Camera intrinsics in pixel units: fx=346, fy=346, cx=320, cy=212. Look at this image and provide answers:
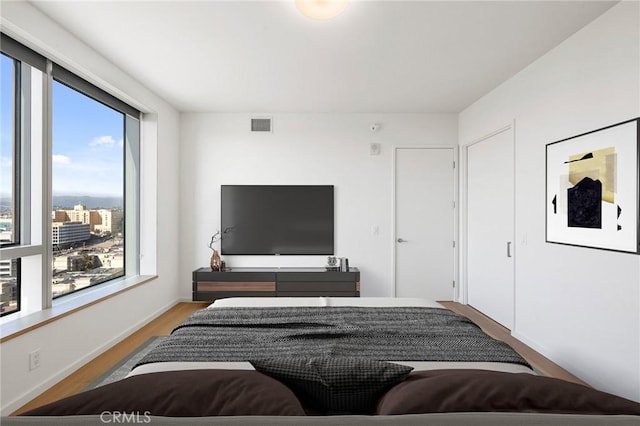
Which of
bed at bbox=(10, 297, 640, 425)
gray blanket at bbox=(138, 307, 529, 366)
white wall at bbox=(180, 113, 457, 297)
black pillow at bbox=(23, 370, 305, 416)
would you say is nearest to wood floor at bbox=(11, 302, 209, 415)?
white wall at bbox=(180, 113, 457, 297)

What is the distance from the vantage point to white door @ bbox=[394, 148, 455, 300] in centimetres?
479

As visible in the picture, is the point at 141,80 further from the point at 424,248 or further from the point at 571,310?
the point at 571,310

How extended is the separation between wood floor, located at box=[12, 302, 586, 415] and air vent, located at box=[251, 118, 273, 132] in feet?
8.23

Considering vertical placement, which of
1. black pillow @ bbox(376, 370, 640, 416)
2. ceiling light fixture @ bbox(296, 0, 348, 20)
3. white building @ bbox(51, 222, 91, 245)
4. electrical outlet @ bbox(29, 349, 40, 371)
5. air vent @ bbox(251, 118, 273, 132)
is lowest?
electrical outlet @ bbox(29, 349, 40, 371)

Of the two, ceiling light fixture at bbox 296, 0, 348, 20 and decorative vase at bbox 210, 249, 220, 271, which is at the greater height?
ceiling light fixture at bbox 296, 0, 348, 20

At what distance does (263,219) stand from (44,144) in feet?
8.48

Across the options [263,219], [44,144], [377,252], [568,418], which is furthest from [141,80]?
[568,418]

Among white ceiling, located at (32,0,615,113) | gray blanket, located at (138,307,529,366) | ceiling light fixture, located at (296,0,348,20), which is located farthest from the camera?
white ceiling, located at (32,0,615,113)

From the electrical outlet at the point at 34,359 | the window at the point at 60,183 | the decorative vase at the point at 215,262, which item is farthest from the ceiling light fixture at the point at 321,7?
the decorative vase at the point at 215,262

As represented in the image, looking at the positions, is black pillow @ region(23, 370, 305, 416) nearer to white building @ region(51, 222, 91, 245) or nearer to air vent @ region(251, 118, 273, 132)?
white building @ region(51, 222, 91, 245)

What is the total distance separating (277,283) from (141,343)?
5.35 feet

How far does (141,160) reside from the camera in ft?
13.5

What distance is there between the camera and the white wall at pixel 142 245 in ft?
7.29

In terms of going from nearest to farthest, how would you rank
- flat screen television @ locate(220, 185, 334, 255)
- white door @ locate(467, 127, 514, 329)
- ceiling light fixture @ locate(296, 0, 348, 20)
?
1. ceiling light fixture @ locate(296, 0, 348, 20)
2. white door @ locate(467, 127, 514, 329)
3. flat screen television @ locate(220, 185, 334, 255)
